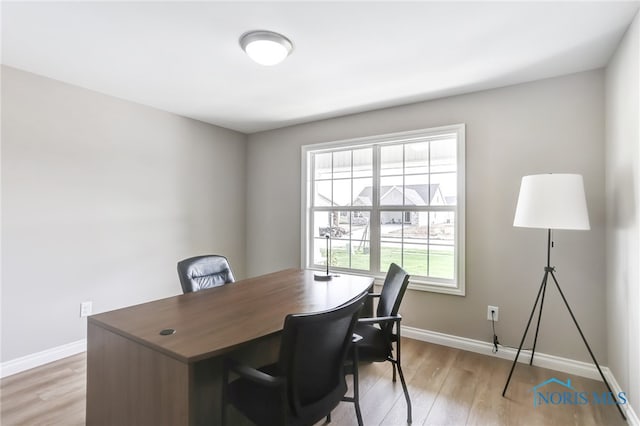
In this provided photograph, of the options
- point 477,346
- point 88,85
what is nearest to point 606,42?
point 477,346

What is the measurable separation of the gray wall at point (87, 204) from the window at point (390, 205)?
4.83ft

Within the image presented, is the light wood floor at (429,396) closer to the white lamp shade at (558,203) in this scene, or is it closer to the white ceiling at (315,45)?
the white lamp shade at (558,203)

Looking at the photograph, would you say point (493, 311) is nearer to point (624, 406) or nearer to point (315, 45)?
point (624, 406)

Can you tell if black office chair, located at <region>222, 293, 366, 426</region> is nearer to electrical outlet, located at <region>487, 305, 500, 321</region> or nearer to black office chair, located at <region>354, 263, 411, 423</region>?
black office chair, located at <region>354, 263, 411, 423</region>

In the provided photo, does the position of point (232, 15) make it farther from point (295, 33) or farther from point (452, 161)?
point (452, 161)

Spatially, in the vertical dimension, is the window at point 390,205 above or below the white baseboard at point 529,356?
above

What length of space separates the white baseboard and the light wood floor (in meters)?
0.07

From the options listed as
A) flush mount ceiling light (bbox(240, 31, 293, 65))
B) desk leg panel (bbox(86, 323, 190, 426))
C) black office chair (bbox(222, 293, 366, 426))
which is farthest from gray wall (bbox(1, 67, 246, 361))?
black office chair (bbox(222, 293, 366, 426))

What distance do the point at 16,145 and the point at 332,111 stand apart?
2917 millimetres

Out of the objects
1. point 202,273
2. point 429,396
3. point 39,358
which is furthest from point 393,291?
point 39,358

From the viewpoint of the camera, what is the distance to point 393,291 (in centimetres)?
206

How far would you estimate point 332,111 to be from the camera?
3607mm

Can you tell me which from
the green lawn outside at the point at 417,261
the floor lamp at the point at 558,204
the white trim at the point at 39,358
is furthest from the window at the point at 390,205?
the white trim at the point at 39,358

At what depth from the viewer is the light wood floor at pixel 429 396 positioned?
1947 mm
